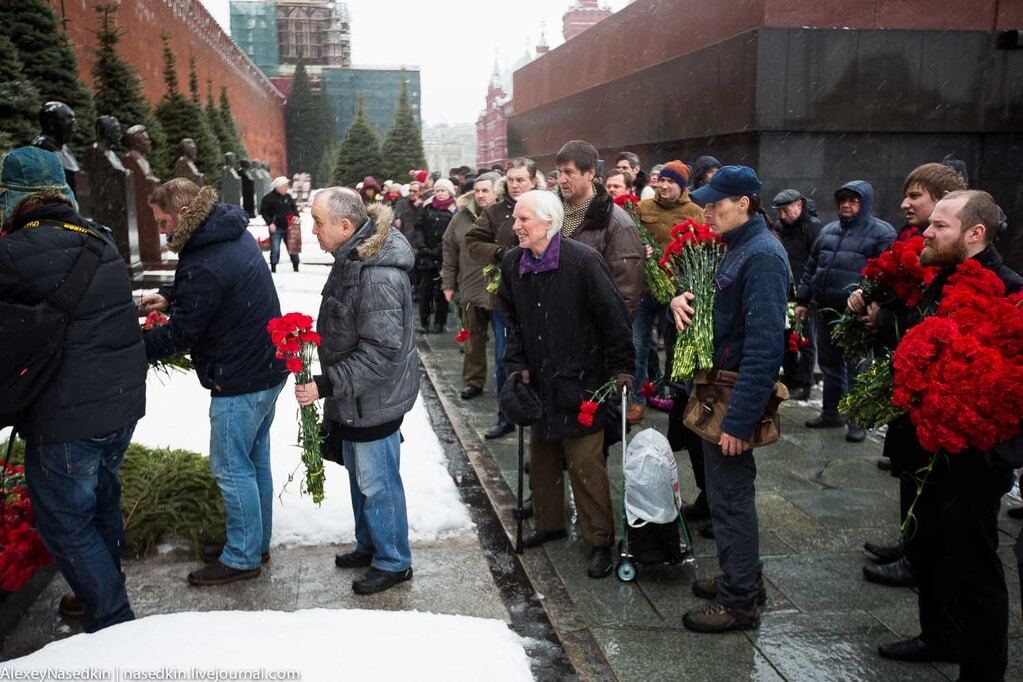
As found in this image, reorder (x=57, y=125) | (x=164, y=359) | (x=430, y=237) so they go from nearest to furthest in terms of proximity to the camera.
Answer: (x=164, y=359)
(x=57, y=125)
(x=430, y=237)

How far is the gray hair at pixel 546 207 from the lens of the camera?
413 cm

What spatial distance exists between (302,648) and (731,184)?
248 cm

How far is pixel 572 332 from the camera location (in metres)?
4.25

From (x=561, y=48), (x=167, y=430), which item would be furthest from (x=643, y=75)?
(x=167, y=430)

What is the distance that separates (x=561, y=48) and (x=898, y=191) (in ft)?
40.7

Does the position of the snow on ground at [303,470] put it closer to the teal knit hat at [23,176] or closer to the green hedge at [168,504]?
the green hedge at [168,504]

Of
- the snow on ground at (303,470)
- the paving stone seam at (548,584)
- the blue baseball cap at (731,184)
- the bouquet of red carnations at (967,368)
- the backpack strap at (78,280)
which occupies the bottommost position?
the paving stone seam at (548,584)

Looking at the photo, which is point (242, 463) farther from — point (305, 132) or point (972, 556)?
point (305, 132)

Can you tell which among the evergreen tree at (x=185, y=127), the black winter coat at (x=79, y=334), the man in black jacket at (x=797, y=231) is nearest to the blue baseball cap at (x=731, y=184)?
the black winter coat at (x=79, y=334)

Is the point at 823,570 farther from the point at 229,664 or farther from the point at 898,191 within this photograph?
the point at 898,191

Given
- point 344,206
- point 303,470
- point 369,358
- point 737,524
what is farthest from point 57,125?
point 737,524

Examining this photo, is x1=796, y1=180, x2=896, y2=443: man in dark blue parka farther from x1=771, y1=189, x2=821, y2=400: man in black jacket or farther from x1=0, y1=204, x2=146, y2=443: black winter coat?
x1=0, y1=204, x2=146, y2=443: black winter coat

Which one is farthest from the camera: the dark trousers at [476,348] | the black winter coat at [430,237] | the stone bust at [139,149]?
the stone bust at [139,149]

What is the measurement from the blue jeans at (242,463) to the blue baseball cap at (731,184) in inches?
87.0
